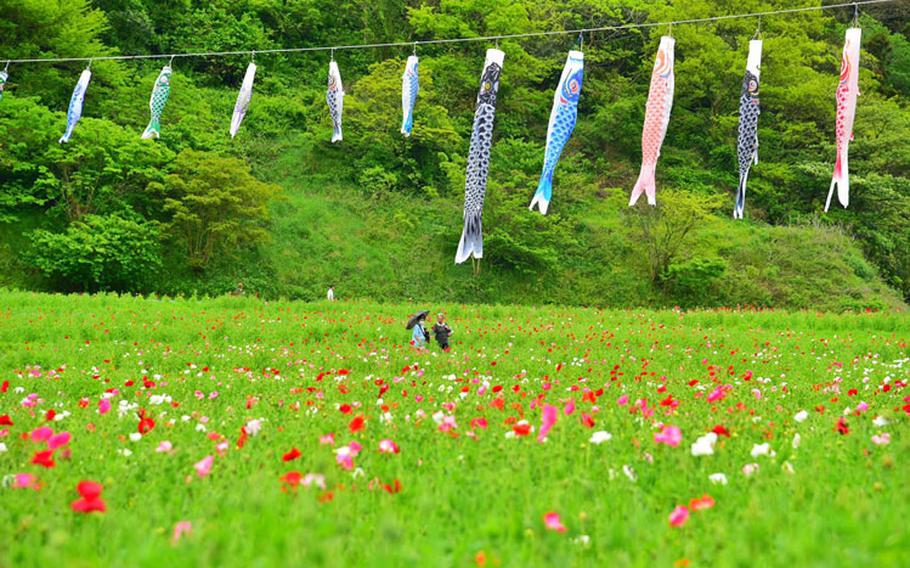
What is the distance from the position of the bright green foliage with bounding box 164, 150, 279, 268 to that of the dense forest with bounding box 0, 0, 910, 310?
3.2 inches

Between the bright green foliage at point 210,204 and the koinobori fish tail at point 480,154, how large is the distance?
1052 centimetres

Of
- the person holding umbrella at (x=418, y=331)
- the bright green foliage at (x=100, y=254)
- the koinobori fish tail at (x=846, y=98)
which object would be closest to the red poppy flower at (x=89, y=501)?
the person holding umbrella at (x=418, y=331)

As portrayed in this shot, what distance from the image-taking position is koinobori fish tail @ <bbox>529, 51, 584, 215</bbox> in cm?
993

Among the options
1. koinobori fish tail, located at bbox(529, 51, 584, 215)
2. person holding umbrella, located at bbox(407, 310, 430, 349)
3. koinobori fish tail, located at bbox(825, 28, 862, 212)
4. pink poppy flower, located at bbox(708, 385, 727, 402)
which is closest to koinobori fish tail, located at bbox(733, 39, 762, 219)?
koinobori fish tail, located at bbox(825, 28, 862, 212)

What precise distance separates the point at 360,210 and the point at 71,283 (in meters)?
9.51

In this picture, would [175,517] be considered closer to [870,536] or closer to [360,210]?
[870,536]

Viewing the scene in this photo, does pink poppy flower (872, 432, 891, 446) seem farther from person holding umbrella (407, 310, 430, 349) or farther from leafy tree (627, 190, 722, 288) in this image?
leafy tree (627, 190, 722, 288)

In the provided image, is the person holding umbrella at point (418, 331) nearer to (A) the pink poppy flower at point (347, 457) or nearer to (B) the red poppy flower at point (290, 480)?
(A) the pink poppy flower at point (347, 457)

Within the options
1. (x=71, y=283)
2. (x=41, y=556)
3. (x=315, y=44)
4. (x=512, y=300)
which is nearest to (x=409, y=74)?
(x=512, y=300)

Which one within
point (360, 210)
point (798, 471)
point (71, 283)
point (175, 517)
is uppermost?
point (360, 210)

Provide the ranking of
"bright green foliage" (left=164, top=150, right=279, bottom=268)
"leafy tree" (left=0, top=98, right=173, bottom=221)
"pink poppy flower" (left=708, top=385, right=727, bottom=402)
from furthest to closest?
"leafy tree" (left=0, top=98, right=173, bottom=221) < "bright green foliage" (left=164, top=150, right=279, bottom=268) < "pink poppy flower" (left=708, top=385, right=727, bottom=402)

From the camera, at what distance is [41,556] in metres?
1.63

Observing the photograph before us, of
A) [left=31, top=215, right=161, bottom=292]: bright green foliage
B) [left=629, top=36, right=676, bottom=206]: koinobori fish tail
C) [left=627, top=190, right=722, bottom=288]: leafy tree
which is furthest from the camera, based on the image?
[left=627, top=190, right=722, bottom=288]: leafy tree

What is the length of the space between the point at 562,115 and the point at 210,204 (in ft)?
41.3
